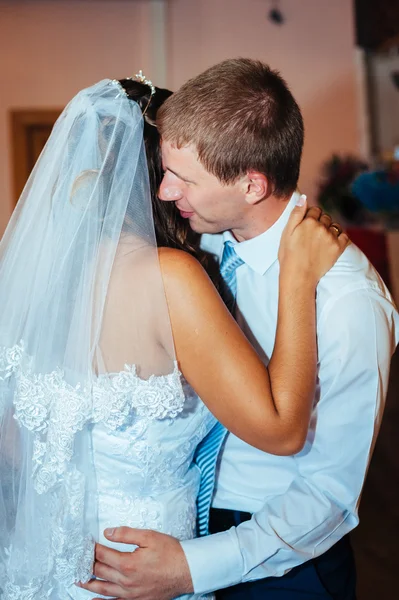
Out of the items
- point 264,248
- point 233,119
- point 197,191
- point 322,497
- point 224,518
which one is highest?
point 233,119

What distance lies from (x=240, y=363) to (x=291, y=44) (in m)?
5.35

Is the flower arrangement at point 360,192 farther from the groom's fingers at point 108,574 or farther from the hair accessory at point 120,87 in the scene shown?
the groom's fingers at point 108,574

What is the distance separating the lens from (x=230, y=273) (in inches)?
62.5

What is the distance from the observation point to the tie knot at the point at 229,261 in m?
1.57

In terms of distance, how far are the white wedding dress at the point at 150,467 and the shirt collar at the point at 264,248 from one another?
12.2 inches

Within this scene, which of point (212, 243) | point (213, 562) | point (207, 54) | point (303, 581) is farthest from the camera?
point (207, 54)

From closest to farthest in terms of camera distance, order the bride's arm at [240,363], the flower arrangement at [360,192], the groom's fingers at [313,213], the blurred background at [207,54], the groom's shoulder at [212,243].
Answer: the bride's arm at [240,363], the groom's fingers at [313,213], the groom's shoulder at [212,243], the flower arrangement at [360,192], the blurred background at [207,54]

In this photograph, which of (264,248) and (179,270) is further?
(264,248)

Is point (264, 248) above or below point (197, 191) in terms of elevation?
below

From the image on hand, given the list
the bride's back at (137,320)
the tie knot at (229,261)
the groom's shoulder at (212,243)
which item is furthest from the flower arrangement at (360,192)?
the bride's back at (137,320)

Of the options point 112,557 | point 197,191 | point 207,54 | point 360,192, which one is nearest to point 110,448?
point 112,557

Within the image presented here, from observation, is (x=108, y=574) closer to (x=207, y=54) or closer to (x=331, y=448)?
(x=331, y=448)

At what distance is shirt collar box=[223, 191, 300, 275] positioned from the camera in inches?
59.7

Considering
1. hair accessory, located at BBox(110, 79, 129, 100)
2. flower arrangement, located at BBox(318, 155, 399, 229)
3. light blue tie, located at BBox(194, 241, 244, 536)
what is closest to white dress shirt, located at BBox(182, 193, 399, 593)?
light blue tie, located at BBox(194, 241, 244, 536)
